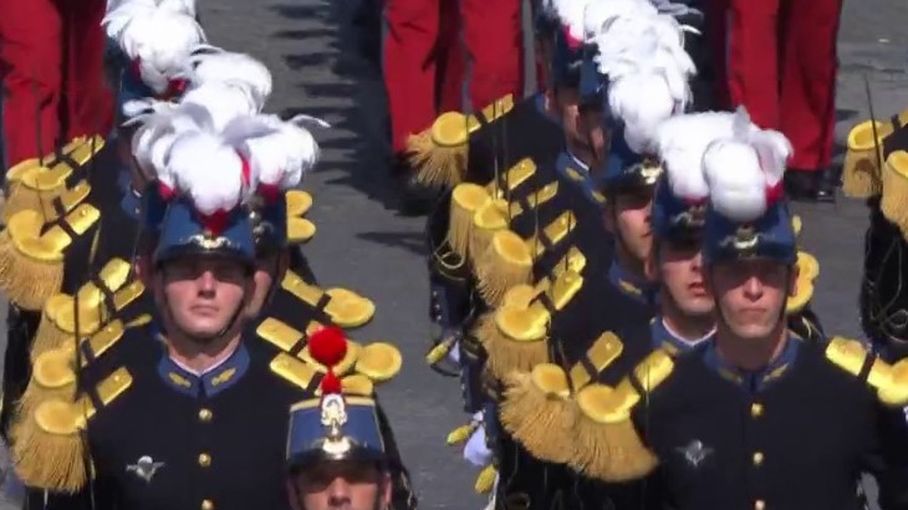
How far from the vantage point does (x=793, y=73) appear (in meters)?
11.5

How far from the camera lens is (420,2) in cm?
1116

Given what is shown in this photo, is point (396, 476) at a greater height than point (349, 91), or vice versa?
point (396, 476)

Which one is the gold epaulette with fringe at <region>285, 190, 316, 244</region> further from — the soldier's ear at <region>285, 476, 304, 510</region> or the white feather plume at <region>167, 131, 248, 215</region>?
the soldier's ear at <region>285, 476, 304, 510</region>

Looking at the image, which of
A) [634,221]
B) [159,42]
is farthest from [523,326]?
[159,42]

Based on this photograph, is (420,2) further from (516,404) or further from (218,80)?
(516,404)

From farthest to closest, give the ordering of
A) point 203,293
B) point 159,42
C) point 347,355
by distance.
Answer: point 159,42
point 347,355
point 203,293

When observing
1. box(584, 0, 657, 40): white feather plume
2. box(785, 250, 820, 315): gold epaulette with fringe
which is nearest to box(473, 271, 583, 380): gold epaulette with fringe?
box(785, 250, 820, 315): gold epaulette with fringe

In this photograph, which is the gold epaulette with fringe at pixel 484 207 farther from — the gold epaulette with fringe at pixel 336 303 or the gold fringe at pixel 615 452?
the gold fringe at pixel 615 452

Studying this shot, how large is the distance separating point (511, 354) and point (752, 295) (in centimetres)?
117

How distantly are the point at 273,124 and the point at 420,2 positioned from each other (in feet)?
16.3

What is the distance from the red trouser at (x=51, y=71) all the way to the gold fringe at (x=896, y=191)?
333 cm

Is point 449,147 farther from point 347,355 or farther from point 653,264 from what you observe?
point 347,355

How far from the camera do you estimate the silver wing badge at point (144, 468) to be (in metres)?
5.98

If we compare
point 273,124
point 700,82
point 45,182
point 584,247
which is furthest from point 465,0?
point 273,124
